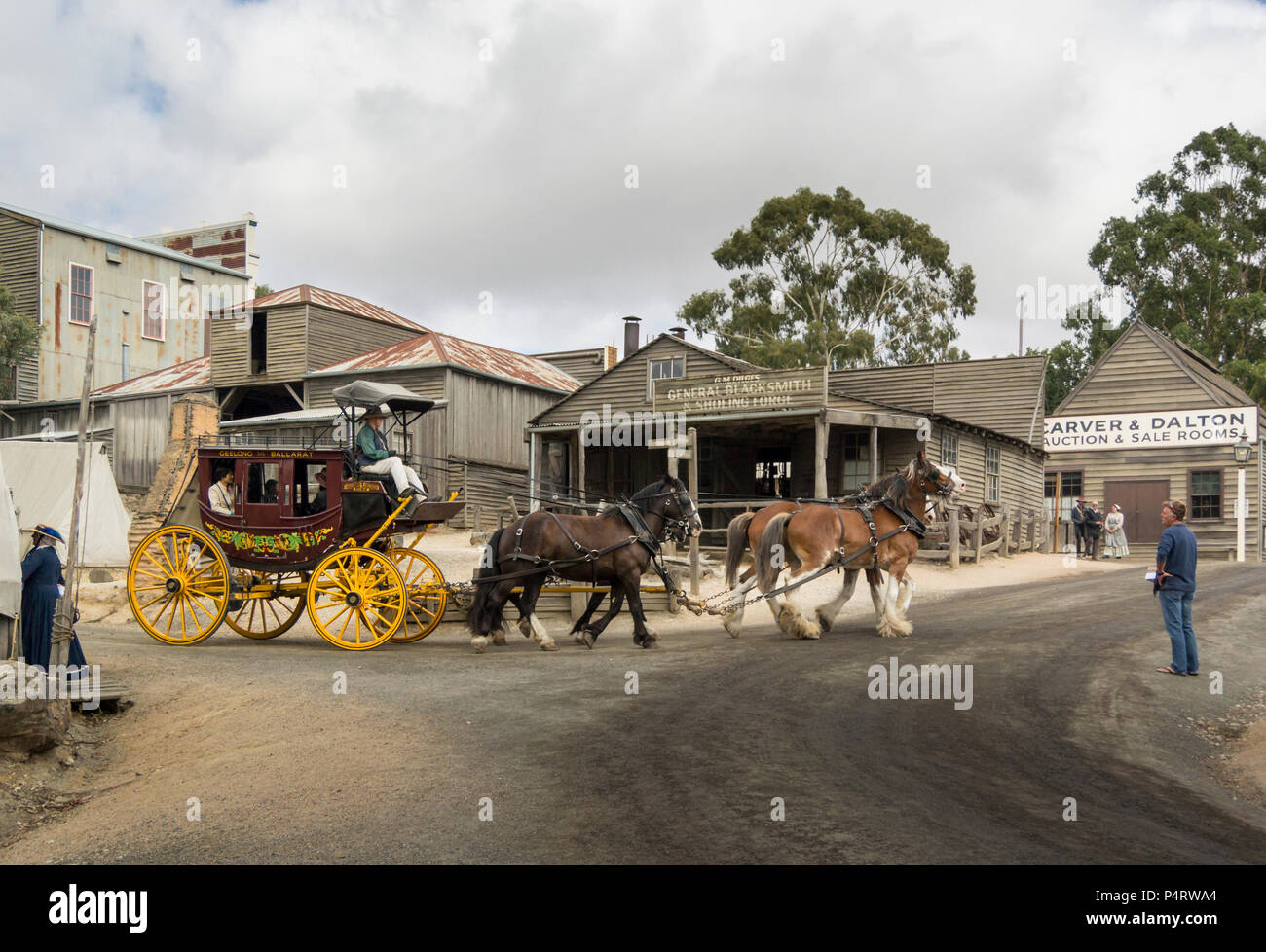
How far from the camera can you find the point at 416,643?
13.1m

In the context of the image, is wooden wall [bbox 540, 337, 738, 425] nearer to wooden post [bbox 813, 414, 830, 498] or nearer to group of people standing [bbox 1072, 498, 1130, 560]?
wooden post [bbox 813, 414, 830, 498]

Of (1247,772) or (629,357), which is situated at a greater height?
(629,357)

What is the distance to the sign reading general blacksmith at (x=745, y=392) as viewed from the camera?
23484mm

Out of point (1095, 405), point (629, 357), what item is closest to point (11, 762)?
point (629, 357)

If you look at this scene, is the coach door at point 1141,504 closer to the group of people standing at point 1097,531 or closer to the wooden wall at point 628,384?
the group of people standing at point 1097,531

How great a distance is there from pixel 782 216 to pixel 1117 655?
34.5 meters

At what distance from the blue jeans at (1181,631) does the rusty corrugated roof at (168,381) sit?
31.1m

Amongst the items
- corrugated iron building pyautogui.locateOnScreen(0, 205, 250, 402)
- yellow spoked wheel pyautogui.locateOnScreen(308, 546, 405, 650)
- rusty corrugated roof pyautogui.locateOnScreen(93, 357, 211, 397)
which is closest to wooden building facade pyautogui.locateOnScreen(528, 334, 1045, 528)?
yellow spoked wheel pyautogui.locateOnScreen(308, 546, 405, 650)

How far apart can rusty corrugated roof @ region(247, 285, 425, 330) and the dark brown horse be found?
23.8 metres

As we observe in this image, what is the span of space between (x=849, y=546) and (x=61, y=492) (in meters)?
13.6

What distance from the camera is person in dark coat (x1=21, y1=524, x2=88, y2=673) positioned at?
30.8 ft

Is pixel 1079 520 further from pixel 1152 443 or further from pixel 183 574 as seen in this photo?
pixel 183 574

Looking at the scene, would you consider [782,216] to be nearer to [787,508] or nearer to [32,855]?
[787,508]

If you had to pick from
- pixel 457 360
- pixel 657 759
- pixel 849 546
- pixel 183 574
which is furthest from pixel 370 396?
pixel 457 360
